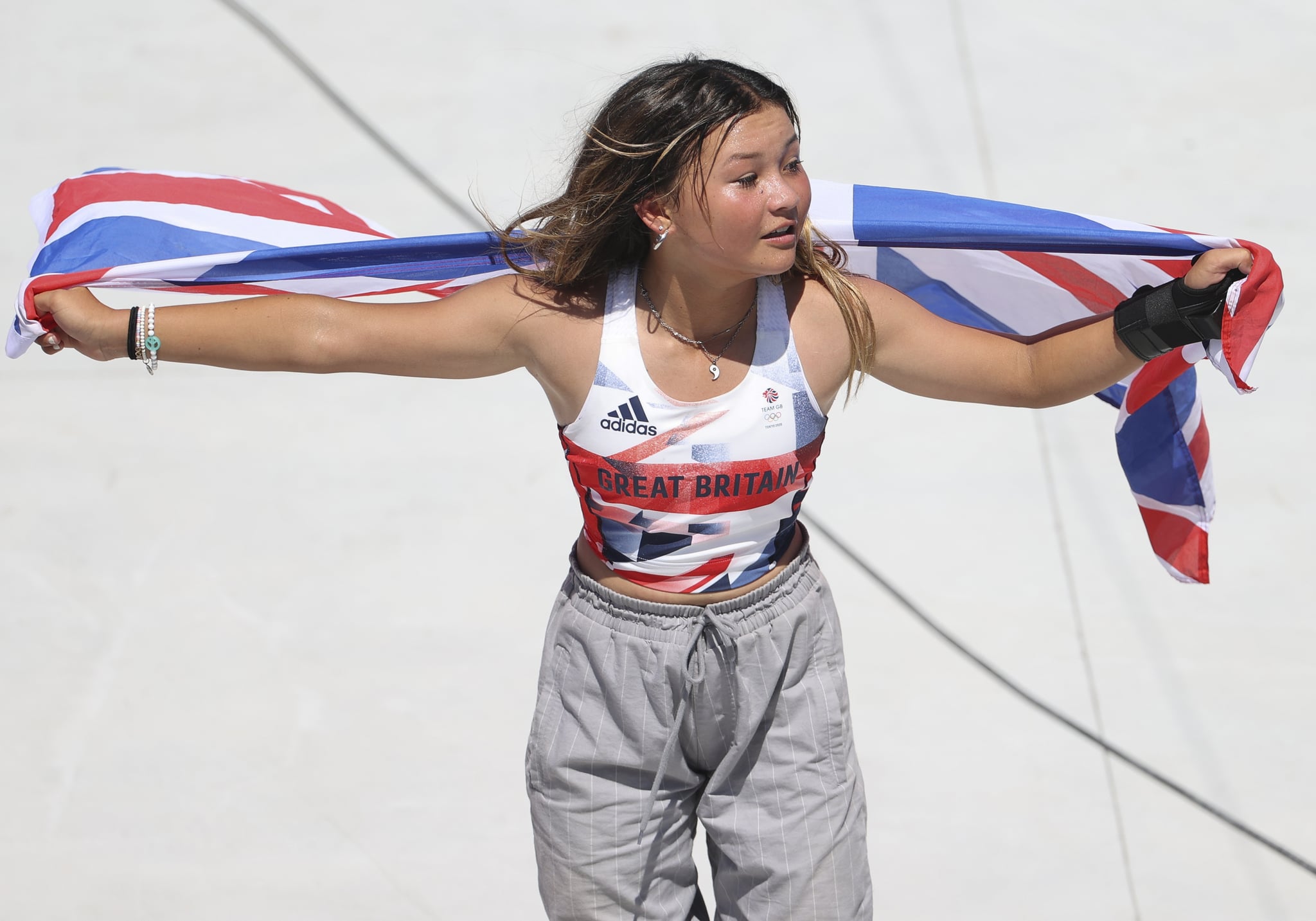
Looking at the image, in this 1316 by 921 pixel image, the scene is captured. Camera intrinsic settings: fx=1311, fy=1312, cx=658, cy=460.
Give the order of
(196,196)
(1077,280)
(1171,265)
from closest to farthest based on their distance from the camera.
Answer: (1171,265), (1077,280), (196,196)

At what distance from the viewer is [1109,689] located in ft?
10.2

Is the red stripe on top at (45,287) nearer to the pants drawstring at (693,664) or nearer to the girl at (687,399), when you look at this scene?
the girl at (687,399)

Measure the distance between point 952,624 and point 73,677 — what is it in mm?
2172

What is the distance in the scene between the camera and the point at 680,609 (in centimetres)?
191

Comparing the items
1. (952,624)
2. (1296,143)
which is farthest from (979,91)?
(952,624)

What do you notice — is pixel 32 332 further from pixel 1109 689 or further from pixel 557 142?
pixel 557 142

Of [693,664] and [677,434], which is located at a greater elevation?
[677,434]

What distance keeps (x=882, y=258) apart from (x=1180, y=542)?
727 millimetres

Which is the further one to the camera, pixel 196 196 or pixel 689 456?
pixel 196 196

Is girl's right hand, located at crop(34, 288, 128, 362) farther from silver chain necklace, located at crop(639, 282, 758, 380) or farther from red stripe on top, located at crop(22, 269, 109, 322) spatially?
silver chain necklace, located at crop(639, 282, 758, 380)

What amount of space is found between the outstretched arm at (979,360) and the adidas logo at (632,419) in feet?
1.17

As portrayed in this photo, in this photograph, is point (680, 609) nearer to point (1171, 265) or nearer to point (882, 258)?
point (882, 258)

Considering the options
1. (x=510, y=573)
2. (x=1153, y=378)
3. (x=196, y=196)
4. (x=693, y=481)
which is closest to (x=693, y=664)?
(x=693, y=481)

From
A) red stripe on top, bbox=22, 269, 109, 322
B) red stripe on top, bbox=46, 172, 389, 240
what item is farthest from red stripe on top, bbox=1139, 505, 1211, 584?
red stripe on top, bbox=22, 269, 109, 322
